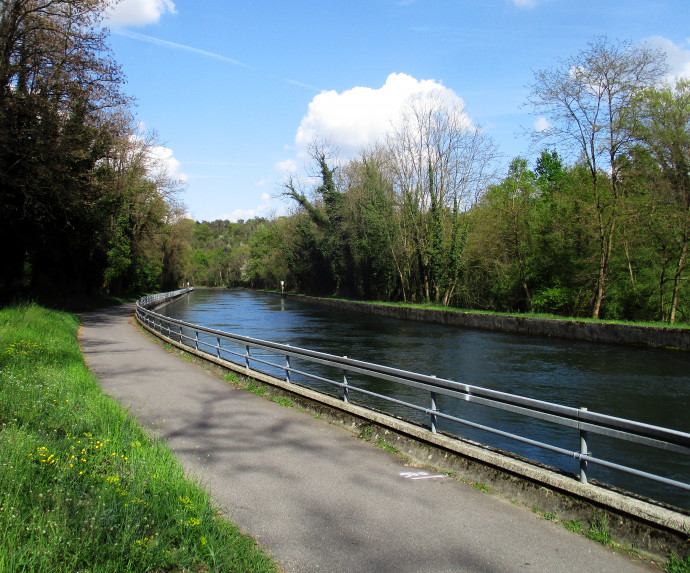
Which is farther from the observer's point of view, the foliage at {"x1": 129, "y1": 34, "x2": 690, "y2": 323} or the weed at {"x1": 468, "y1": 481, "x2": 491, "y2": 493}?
the foliage at {"x1": 129, "y1": 34, "x2": 690, "y2": 323}

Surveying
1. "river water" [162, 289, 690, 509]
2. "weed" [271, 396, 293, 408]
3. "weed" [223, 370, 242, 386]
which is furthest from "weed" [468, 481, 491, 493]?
"weed" [223, 370, 242, 386]

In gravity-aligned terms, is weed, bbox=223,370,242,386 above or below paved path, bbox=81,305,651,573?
below

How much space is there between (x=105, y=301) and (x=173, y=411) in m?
38.5

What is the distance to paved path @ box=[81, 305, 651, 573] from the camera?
410 centimetres

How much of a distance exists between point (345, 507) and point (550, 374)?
→ 13110mm

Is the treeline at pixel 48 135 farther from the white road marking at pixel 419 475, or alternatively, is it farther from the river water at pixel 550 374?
the white road marking at pixel 419 475

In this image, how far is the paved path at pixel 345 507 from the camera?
13.5ft

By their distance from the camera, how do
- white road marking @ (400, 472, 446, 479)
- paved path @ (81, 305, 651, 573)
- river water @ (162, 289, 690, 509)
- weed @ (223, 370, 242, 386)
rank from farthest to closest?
weed @ (223, 370, 242, 386)
river water @ (162, 289, 690, 509)
white road marking @ (400, 472, 446, 479)
paved path @ (81, 305, 651, 573)

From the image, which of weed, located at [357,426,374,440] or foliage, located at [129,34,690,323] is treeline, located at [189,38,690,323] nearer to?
foliage, located at [129,34,690,323]

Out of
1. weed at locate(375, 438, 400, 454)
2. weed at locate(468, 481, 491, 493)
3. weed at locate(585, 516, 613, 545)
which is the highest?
weed at locate(585, 516, 613, 545)

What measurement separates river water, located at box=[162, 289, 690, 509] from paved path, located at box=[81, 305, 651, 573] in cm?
373

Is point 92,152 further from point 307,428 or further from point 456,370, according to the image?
point 307,428

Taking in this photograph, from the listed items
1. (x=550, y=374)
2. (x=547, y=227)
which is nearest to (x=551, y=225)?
(x=547, y=227)

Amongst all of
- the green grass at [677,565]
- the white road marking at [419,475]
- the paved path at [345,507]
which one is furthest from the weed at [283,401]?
the green grass at [677,565]
